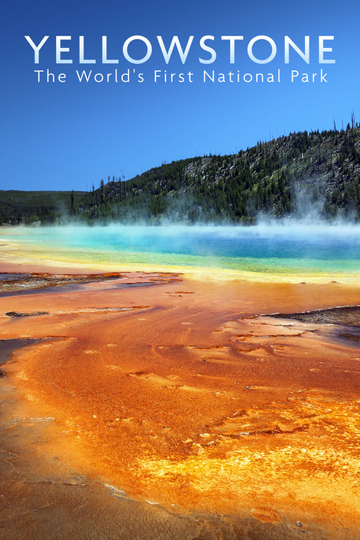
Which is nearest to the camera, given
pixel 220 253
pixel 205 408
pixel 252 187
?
pixel 205 408

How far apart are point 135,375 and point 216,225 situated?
119395 millimetres

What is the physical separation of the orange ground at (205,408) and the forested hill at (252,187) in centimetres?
10470

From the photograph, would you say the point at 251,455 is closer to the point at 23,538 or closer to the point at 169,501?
the point at 169,501

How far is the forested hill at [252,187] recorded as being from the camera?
12100cm

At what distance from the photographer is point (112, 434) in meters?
4.39

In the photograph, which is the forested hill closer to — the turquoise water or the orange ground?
the turquoise water

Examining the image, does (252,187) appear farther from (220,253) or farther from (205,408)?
(205,408)

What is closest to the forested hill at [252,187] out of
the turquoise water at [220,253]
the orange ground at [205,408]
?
the turquoise water at [220,253]

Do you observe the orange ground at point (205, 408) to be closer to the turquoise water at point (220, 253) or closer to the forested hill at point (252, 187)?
the turquoise water at point (220, 253)

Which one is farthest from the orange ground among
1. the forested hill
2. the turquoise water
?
the forested hill

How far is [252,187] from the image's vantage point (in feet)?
461

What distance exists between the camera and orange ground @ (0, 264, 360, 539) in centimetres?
336

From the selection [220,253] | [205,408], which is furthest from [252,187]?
[205,408]

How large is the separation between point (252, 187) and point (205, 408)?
140 metres
